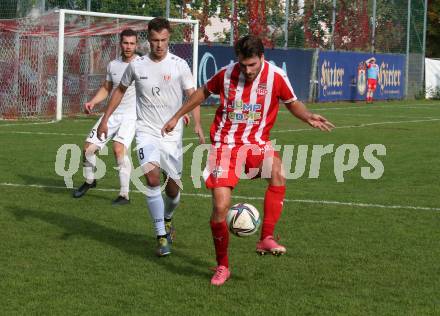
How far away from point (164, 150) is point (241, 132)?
1640 millimetres

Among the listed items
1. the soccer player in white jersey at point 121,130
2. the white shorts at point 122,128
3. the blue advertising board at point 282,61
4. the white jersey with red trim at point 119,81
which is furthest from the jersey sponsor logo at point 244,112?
the blue advertising board at point 282,61

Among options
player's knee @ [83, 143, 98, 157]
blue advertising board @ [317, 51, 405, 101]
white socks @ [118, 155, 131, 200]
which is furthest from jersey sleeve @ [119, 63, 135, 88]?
blue advertising board @ [317, 51, 405, 101]

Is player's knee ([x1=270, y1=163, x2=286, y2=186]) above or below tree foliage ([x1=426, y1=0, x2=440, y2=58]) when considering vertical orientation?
below

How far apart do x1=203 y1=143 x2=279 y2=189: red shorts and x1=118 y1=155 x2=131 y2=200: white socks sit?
12.8ft

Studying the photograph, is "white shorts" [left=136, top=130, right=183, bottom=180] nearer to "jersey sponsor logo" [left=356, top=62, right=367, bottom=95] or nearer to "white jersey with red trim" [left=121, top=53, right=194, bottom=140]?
"white jersey with red trim" [left=121, top=53, right=194, bottom=140]

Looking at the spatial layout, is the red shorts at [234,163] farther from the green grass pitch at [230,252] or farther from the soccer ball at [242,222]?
the green grass pitch at [230,252]

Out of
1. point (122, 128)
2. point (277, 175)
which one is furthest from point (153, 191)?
point (122, 128)

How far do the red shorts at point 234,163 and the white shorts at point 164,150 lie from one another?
1.40 metres

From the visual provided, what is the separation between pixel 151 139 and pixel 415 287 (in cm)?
305

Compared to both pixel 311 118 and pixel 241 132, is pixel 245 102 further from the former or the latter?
pixel 311 118

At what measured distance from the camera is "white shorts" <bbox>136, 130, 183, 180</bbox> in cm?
934

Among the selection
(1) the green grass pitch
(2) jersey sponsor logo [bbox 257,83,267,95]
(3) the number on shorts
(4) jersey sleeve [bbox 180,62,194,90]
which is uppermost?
(4) jersey sleeve [bbox 180,62,194,90]

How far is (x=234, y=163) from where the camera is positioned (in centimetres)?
789

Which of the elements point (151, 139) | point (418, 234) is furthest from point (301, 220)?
point (151, 139)
